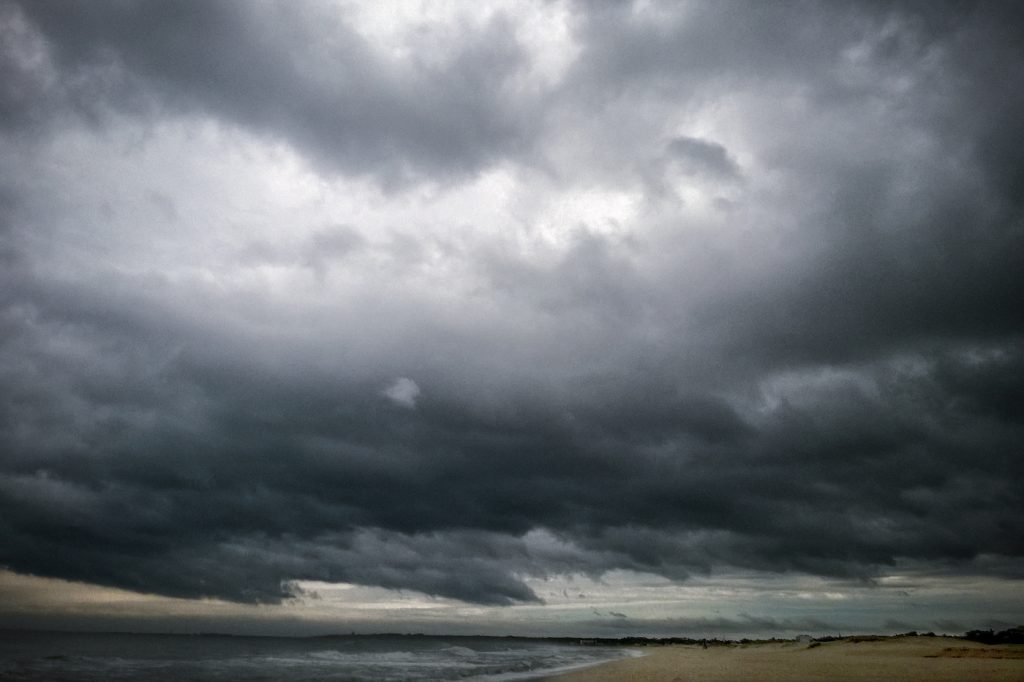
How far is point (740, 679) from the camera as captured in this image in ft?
128

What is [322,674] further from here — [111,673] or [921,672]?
[921,672]

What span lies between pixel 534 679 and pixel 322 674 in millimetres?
20763

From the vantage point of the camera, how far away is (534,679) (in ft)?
164

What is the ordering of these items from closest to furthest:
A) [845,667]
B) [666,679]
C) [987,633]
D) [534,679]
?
[666,679]
[845,667]
[534,679]
[987,633]

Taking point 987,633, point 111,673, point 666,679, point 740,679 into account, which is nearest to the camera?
point 740,679

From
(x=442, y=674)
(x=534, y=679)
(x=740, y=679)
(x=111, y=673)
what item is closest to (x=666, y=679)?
(x=740, y=679)

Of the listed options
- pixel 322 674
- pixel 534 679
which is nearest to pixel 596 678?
pixel 534 679

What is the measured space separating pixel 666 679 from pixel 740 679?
5.44m

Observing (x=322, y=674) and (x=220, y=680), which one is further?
(x=322, y=674)

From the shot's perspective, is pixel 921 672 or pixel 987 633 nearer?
pixel 921 672

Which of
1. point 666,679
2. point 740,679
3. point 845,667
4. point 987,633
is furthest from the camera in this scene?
point 987,633

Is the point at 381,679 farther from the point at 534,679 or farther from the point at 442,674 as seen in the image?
the point at 534,679

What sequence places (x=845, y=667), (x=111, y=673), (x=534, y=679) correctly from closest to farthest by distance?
(x=845, y=667)
(x=534, y=679)
(x=111, y=673)

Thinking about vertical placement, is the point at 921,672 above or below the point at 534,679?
above
